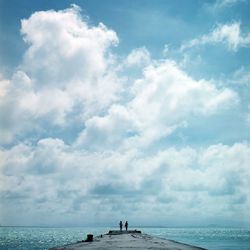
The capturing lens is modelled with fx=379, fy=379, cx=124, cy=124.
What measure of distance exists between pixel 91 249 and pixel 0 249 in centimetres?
7335

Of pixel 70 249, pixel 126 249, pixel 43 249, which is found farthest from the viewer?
pixel 43 249

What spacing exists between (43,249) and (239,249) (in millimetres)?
49136

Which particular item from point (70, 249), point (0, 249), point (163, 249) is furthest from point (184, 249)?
point (0, 249)

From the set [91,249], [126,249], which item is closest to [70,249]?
[91,249]

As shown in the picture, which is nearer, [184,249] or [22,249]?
[184,249]

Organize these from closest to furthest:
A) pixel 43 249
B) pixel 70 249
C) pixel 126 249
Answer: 1. pixel 126 249
2. pixel 70 249
3. pixel 43 249

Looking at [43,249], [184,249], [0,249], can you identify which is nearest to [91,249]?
[184,249]

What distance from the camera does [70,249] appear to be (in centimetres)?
3253

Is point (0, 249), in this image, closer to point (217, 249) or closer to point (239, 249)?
point (217, 249)

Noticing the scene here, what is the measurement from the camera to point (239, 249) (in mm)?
96062

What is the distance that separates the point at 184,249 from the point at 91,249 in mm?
8512

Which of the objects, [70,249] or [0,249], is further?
[0,249]

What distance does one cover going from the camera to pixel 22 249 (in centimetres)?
9444

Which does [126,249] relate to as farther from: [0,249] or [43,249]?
[0,249]
